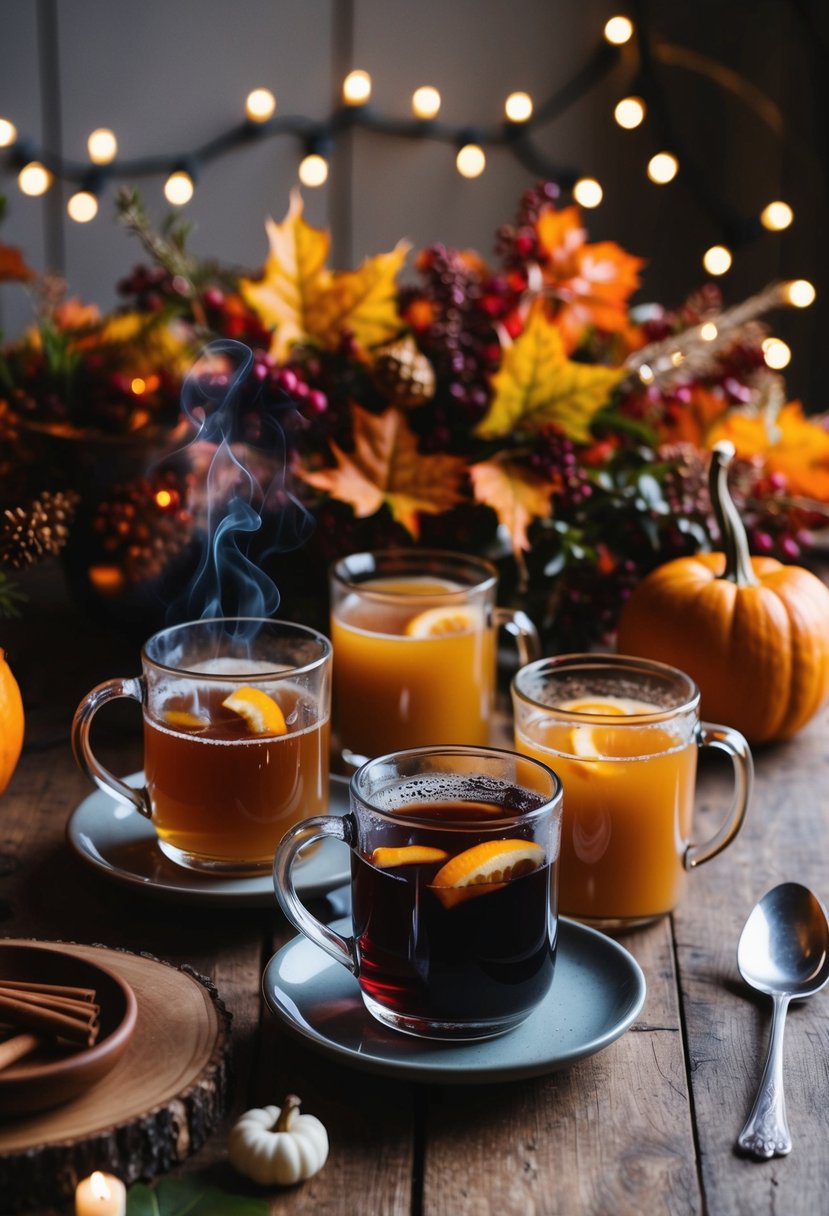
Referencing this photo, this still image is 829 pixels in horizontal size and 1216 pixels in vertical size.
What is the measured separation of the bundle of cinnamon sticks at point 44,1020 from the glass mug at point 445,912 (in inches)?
6.1

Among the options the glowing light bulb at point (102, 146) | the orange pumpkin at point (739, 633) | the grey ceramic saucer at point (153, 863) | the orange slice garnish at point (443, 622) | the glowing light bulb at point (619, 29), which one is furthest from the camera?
the glowing light bulb at point (619, 29)

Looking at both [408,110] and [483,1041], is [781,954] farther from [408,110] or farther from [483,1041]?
[408,110]

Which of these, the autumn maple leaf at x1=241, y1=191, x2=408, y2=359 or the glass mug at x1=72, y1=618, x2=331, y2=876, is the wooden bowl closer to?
the glass mug at x1=72, y1=618, x2=331, y2=876

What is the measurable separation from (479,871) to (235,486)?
740 mm

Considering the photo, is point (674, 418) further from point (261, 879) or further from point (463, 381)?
point (261, 879)

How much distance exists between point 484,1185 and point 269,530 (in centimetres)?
89

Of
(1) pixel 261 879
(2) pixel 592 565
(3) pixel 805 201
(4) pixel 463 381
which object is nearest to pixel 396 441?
(4) pixel 463 381

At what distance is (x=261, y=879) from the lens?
1.11 m

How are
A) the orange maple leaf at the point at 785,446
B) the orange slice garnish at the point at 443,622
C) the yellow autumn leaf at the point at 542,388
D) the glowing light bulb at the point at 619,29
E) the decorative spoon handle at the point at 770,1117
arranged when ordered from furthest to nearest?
the glowing light bulb at the point at 619,29 < the orange maple leaf at the point at 785,446 < the yellow autumn leaf at the point at 542,388 < the orange slice garnish at the point at 443,622 < the decorative spoon handle at the point at 770,1117

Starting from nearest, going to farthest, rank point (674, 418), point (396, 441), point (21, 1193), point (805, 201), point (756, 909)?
point (21, 1193) → point (756, 909) → point (396, 441) → point (674, 418) → point (805, 201)

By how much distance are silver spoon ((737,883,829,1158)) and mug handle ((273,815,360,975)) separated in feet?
0.96

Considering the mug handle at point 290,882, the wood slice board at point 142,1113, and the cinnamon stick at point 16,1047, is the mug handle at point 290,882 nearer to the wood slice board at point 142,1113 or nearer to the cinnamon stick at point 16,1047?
the wood slice board at point 142,1113

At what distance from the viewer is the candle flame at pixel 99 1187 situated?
2.42 feet

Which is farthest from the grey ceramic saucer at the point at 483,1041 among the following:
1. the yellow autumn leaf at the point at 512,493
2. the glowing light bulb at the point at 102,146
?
the glowing light bulb at the point at 102,146
